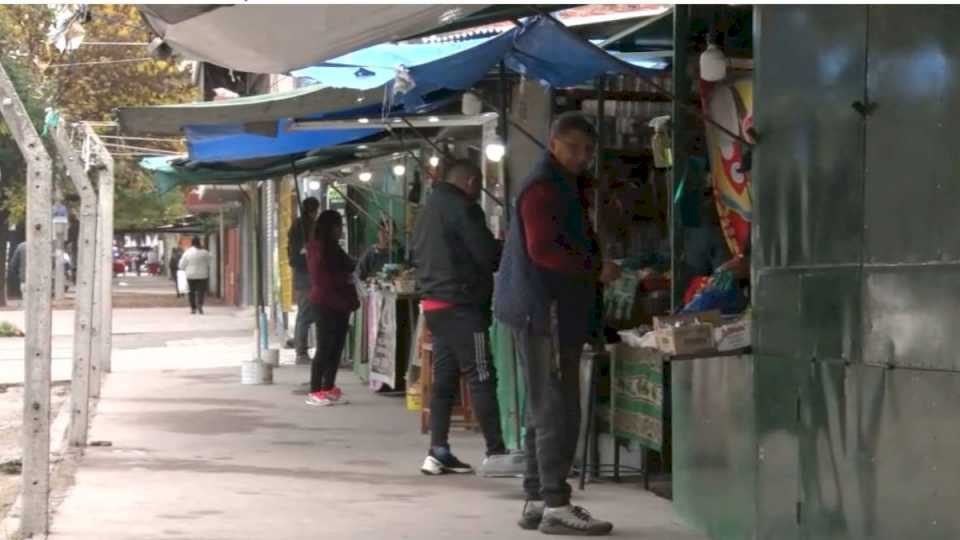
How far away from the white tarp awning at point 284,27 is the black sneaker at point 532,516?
7.32 ft

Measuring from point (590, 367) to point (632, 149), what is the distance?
1.81 metres

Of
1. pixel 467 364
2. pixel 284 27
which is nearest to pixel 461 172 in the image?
pixel 467 364

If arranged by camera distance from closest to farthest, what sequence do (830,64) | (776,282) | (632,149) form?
1. (830,64)
2. (776,282)
3. (632,149)

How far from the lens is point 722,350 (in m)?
5.90

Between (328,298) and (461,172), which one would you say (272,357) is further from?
(461,172)

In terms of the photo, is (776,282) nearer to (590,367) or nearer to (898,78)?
(898,78)

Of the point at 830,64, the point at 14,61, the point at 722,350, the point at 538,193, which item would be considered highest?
the point at 14,61

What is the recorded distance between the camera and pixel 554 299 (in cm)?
623

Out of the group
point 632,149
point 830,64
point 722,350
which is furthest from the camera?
point 632,149

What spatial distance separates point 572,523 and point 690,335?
994 millimetres

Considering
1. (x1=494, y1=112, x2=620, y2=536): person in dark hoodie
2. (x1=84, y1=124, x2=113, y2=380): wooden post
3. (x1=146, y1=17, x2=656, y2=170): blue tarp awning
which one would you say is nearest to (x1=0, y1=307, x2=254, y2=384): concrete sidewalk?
(x1=84, y1=124, x2=113, y2=380): wooden post

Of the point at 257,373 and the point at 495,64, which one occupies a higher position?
the point at 495,64

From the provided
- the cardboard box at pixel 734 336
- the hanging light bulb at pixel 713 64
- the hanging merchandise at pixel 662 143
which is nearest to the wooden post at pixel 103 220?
the hanging merchandise at pixel 662 143

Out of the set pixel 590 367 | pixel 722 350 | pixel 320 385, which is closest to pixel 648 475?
pixel 590 367
